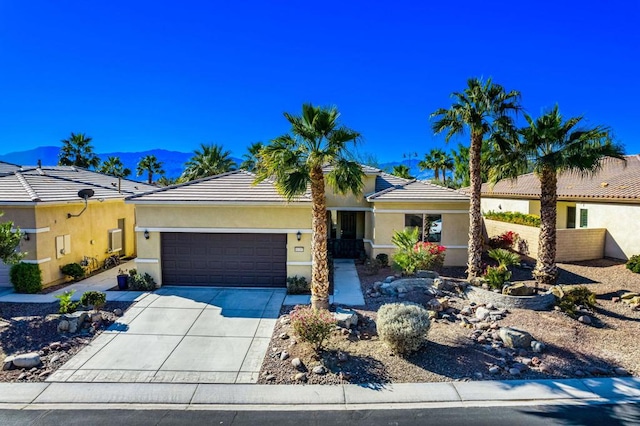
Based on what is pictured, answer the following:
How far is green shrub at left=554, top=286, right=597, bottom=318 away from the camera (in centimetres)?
1232

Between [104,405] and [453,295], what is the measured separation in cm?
1114

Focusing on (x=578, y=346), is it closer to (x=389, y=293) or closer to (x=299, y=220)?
(x=389, y=293)

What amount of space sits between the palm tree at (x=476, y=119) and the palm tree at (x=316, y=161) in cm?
537

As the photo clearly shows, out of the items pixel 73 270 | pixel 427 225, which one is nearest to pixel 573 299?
pixel 427 225

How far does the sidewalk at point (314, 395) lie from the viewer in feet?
25.2

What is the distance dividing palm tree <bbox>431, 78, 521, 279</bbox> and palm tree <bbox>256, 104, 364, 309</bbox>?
5.37m

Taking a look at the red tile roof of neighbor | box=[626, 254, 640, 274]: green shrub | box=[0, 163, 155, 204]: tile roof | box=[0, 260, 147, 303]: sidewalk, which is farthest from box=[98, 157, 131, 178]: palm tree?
box=[626, 254, 640, 274]: green shrub

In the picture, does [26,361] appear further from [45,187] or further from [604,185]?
[604,185]

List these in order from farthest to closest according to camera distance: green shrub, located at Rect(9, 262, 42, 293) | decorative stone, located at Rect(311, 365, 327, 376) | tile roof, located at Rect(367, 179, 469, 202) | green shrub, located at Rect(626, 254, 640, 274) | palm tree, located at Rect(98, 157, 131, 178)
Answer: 1. palm tree, located at Rect(98, 157, 131, 178)
2. tile roof, located at Rect(367, 179, 469, 202)
3. green shrub, located at Rect(626, 254, 640, 274)
4. green shrub, located at Rect(9, 262, 42, 293)
5. decorative stone, located at Rect(311, 365, 327, 376)

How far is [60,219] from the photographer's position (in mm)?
15953

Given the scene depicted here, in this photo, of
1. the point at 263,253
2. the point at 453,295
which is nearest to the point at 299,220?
the point at 263,253

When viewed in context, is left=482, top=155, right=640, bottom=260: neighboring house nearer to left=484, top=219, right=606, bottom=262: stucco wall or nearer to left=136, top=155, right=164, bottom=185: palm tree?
left=484, top=219, right=606, bottom=262: stucco wall

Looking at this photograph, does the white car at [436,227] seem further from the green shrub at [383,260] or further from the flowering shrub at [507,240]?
the flowering shrub at [507,240]

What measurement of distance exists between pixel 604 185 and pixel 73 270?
26941 millimetres
